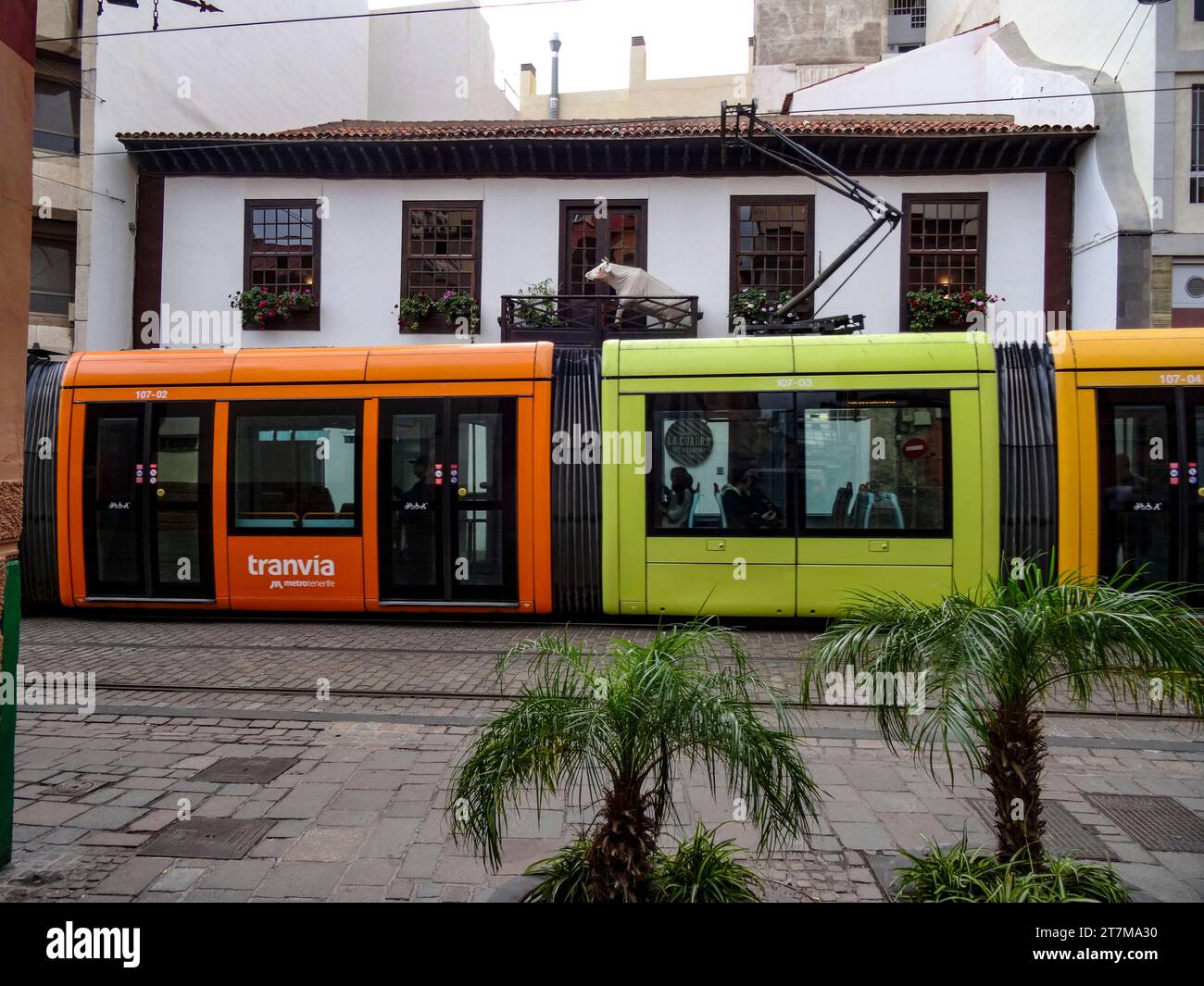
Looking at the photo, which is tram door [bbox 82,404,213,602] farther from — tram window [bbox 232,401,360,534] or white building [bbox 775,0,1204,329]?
white building [bbox 775,0,1204,329]

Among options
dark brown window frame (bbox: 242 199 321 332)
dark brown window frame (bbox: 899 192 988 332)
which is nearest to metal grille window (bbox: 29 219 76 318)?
dark brown window frame (bbox: 242 199 321 332)

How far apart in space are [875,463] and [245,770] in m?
6.49

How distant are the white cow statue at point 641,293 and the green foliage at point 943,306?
4.36 m

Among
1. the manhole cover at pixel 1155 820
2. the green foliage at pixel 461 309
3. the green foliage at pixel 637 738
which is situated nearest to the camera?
the green foliage at pixel 637 738

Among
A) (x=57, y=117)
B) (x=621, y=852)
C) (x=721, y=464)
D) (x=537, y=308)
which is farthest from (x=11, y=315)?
(x=57, y=117)

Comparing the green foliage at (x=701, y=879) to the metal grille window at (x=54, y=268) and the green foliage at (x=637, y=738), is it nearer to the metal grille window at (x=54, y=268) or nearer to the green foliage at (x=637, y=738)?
the green foliage at (x=637, y=738)

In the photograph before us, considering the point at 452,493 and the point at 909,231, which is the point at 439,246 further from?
the point at 452,493

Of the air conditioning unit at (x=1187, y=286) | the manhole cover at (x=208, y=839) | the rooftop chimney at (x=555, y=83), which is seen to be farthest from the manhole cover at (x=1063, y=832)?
the rooftop chimney at (x=555, y=83)

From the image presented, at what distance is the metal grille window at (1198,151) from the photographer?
14992mm

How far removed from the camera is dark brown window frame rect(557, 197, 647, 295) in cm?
1719

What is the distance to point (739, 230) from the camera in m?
17.0

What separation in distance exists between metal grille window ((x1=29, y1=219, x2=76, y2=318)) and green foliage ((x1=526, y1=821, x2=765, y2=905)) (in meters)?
18.7

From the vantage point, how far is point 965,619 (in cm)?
291

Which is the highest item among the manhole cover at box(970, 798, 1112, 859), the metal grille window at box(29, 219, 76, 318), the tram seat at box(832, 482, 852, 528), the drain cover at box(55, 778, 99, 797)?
the metal grille window at box(29, 219, 76, 318)
